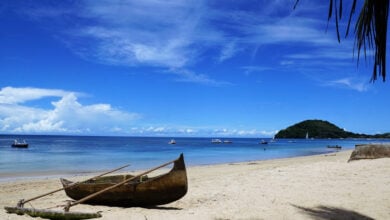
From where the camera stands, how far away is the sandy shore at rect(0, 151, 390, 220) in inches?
275

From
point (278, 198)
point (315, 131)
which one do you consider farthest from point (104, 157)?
point (315, 131)

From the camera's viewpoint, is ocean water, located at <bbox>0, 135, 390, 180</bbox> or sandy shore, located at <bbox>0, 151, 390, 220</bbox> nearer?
sandy shore, located at <bbox>0, 151, 390, 220</bbox>

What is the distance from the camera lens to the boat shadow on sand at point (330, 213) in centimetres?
659

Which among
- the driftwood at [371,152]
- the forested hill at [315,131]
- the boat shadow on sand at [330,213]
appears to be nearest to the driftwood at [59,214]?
the boat shadow on sand at [330,213]

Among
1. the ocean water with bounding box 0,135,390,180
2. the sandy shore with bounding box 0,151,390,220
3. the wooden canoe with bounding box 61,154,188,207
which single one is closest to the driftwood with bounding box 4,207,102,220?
the sandy shore with bounding box 0,151,390,220

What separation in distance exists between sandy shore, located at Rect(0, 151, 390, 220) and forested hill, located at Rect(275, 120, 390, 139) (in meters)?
159

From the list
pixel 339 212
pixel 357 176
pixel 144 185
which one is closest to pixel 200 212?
pixel 144 185

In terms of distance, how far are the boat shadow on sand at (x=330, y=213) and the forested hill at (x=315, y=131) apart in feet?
534

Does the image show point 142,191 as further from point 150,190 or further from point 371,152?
point 371,152

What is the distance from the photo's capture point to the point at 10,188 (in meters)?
12.5

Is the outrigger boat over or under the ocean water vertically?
over

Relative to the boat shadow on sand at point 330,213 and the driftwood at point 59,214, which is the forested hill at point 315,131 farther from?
the driftwood at point 59,214

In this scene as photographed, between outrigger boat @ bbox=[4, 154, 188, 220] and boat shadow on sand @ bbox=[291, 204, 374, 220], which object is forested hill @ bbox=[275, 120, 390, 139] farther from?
outrigger boat @ bbox=[4, 154, 188, 220]

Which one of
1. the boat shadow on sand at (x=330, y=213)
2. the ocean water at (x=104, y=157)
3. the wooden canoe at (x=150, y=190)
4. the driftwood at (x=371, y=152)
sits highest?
the driftwood at (x=371, y=152)
